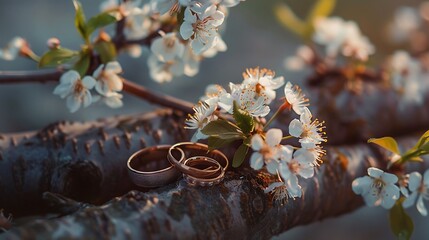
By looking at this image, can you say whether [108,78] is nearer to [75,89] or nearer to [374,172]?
[75,89]

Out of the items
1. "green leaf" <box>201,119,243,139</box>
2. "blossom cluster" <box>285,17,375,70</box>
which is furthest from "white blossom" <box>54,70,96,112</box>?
"blossom cluster" <box>285,17,375,70</box>

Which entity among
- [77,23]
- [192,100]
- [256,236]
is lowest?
[192,100]

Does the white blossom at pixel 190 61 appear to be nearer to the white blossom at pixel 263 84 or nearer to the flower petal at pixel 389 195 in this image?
the white blossom at pixel 263 84

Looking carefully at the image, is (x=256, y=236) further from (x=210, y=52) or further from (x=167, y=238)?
(x=210, y=52)

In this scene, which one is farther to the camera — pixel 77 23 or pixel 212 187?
pixel 77 23

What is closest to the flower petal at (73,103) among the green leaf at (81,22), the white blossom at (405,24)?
the green leaf at (81,22)

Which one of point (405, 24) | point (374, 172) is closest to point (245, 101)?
point (374, 172)

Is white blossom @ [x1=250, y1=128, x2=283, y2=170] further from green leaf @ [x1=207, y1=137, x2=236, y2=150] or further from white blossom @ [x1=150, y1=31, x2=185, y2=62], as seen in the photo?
white blossom @ [x1=150, y1=31, x2=185, y2=62]

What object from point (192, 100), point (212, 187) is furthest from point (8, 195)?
point (192, 100)
